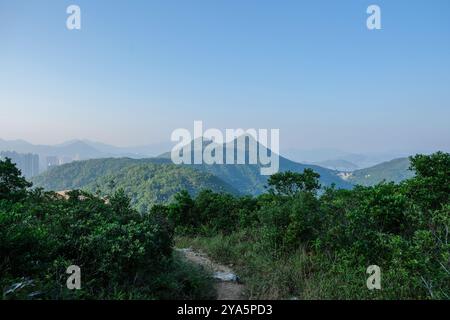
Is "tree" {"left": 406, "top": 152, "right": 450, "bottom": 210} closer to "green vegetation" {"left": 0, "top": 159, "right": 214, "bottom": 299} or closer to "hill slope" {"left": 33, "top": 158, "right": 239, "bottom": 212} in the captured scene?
"green vegetation" {"left": 0, "top": 159, "right": 214, "bottom": 299}

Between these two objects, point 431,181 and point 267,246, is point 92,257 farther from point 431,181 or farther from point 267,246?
point 431,181

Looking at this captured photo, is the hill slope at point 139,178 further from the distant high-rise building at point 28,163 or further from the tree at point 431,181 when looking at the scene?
the tree at point 431,181

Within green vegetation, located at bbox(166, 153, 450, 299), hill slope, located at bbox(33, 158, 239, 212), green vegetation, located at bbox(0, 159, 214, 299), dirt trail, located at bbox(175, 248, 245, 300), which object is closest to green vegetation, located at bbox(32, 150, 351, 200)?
hill slope, located at bbox(33, 158, 239, 212)

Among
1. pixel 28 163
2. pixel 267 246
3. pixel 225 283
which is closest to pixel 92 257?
pixel 225 283

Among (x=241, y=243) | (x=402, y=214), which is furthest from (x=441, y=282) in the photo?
(x=241, y=243)

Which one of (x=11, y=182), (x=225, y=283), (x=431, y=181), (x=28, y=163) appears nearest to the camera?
(x=225, y=283)

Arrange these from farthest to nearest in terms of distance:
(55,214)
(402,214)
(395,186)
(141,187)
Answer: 1. (141,187)
2. (395,186)
3. (402,214)
4. (55,214)
